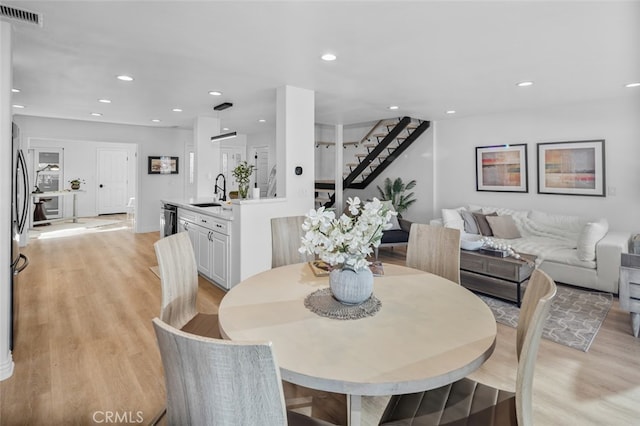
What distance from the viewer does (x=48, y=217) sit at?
30.4 ft

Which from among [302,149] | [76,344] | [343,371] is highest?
[302,149]

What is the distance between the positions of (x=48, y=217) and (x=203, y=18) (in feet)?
31.6

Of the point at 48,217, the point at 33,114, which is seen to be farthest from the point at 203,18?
the point at 48,217

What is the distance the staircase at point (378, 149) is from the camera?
6413 mm

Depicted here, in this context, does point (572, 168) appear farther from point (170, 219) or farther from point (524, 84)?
point (170, 219)

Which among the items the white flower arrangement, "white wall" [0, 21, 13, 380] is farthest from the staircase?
"white wall" [0, 21, 13, 380]

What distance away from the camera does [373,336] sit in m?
1.26

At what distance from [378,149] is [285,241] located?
428cm

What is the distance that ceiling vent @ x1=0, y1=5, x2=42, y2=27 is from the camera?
85.4 inches

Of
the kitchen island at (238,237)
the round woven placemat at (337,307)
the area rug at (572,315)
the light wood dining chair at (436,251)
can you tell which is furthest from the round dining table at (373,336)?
the kitchen island at (238,237)

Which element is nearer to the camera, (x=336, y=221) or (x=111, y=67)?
(x=336, y=221)

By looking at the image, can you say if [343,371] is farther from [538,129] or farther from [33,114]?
[33,114]

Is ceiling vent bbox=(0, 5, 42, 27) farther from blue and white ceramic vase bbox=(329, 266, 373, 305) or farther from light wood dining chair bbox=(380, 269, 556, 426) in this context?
light wood dining chair bbox=(380, 269, 556, 426)

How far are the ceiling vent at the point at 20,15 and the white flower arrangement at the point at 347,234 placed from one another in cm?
238
